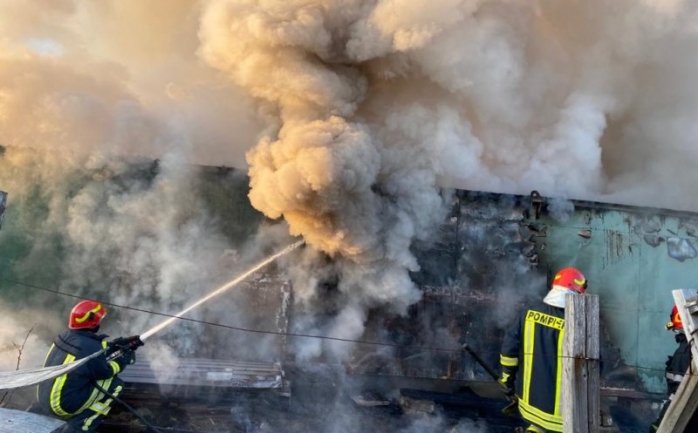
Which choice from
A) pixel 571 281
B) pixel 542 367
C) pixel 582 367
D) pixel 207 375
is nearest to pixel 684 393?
pixel 582 367

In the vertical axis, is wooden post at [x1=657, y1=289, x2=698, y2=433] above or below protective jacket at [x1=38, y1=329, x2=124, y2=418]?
above

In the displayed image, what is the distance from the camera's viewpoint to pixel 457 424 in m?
6.81

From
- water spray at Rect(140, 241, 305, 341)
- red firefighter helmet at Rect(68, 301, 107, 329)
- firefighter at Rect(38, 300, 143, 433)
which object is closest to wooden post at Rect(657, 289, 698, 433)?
firefighter at Rect(38, 300, 143, 433)

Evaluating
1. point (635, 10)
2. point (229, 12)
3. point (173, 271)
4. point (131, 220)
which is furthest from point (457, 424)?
point (635, 10)

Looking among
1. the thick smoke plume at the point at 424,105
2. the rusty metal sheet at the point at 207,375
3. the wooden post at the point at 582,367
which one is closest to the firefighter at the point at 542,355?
the wooden post at the point at 582,367

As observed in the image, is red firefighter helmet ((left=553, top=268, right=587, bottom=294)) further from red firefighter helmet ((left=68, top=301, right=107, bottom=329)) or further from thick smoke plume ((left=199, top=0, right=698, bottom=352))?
red firefighter helmet ((left=68, top=301, right=107, bottom=329))

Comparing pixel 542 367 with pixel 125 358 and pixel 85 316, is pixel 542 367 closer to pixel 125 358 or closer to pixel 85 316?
pixel 125 358

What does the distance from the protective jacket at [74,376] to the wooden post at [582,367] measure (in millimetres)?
3719

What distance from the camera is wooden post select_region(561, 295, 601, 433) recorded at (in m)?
3.54

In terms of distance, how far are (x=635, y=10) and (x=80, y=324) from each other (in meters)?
8.96

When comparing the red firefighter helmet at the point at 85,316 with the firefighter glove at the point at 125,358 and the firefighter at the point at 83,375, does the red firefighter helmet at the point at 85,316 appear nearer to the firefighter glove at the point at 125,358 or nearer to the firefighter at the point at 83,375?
the firefighter at the point at 83,375

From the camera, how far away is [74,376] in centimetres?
476

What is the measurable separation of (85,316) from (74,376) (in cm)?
53

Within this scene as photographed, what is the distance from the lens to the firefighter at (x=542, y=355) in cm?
434
